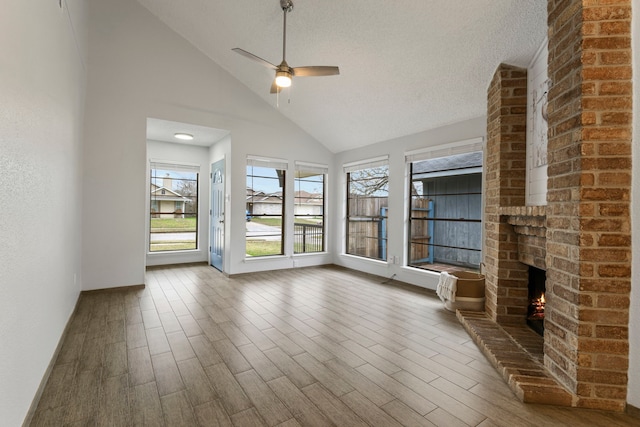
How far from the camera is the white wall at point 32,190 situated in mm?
1386

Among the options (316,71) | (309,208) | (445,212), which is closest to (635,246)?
(316,71)

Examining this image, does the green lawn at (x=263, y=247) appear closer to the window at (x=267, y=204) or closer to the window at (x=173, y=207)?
the window at (x=267, y=204)

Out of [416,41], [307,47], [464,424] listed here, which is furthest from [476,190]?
[464,424]

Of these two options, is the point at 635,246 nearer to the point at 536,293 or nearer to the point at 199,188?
the point at 536,293

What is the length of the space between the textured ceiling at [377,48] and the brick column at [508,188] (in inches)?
11.3

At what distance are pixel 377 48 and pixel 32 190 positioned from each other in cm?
340

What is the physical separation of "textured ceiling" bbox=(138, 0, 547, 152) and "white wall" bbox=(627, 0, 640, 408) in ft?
3.06

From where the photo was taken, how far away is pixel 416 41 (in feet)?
10.4

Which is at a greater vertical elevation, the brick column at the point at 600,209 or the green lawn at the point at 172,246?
the brick column at the point at 600,209

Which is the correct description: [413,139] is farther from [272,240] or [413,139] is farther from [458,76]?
[272,240]

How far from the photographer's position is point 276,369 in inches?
87.4

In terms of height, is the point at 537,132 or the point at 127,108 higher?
the point at 127,108

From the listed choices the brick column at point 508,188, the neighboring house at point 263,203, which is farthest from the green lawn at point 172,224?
the brick column at point 508,188

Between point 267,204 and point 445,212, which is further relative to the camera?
point 267,204
